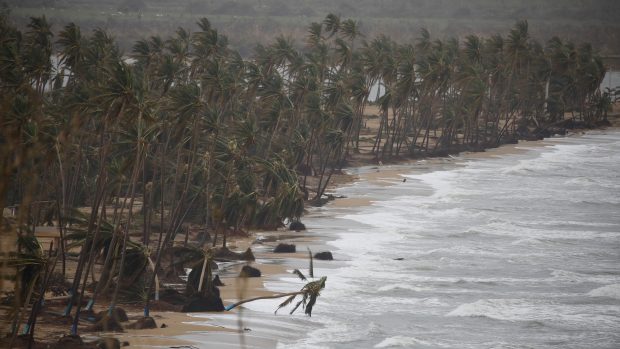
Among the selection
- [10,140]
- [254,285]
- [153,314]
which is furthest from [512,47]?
[10,140]

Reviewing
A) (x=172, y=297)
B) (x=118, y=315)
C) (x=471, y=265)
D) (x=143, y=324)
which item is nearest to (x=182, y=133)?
(x=172, y=297)

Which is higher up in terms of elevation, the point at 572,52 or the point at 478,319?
the point at 572,52

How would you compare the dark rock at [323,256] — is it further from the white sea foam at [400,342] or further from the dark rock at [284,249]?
the white sea foam at [400,342]

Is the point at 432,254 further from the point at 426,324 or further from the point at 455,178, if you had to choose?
the point at 455,178

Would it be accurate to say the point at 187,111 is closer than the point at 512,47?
Result: Yes

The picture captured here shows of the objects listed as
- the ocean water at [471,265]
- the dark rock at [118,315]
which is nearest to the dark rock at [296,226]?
the ocean water at [471,265]

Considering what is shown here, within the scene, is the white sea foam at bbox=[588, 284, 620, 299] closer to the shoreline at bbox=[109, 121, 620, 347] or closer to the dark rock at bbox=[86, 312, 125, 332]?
the shoreline at bbox=[109, 121, 620, 347]
